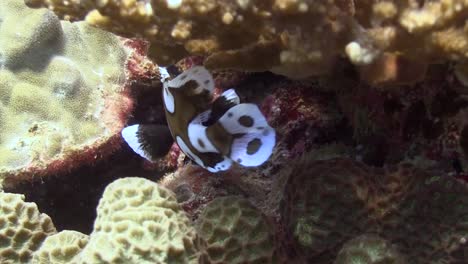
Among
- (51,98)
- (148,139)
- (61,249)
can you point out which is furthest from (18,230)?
(51,98)

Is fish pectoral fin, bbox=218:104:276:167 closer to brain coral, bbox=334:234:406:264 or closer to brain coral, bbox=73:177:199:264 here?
brain coral, bbox=73:177:199:264

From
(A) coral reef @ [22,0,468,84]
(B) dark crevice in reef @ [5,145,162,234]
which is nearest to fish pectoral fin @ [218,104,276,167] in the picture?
(A) coral reef @ [22,0,468,84]

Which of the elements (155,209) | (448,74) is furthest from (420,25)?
(155,209)

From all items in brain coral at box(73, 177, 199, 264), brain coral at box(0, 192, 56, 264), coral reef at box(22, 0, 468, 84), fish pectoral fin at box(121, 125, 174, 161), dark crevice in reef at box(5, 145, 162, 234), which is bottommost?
dark crevice in reef at box(5, 145, 162, 234)

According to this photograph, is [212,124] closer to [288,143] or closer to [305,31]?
[288,143]

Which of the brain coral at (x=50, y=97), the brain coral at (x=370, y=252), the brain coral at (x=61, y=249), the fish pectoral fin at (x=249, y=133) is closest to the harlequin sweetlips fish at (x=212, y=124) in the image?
the fish pectoral fin at (x=249, y=133)
